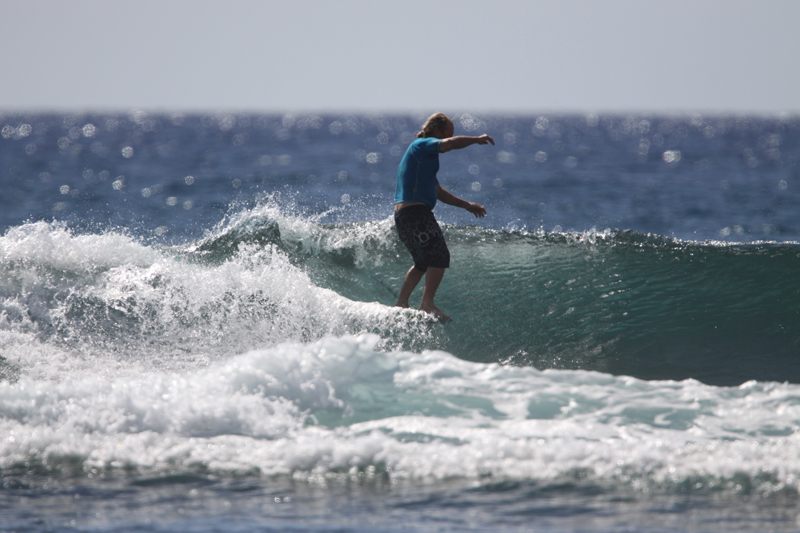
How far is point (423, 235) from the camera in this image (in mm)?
5602

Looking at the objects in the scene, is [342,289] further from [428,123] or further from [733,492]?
[733,492]

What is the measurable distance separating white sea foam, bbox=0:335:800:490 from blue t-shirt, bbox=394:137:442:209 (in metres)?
1.42

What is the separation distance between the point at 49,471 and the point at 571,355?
149 inches

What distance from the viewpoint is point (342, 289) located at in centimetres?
698

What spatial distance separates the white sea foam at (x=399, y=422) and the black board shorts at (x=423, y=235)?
1122 millimetres

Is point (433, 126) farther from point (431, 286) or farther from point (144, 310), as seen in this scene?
point (144, 310)

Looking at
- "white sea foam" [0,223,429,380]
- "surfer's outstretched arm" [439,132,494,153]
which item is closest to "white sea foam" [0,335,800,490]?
"white sea foam" [0,223,429,380]

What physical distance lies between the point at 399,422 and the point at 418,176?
2.18 meters

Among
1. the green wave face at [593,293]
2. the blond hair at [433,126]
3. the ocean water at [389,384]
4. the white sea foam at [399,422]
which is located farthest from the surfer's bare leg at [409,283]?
the white sea foam at [399,422]

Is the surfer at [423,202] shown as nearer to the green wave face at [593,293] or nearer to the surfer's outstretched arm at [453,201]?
the surfer's outstretched arm at [453,201]

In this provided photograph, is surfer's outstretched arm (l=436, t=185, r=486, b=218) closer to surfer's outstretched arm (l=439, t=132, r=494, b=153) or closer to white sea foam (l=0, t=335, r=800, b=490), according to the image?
surfer's outstretched arm (l=439, t=132, r=494, b=153)

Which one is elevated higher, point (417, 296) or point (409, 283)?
point (409, 283)

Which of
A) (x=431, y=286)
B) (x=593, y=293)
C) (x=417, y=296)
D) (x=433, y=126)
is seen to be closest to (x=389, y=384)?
(x=431, y=286)

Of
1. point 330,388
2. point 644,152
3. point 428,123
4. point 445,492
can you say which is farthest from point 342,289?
point 644,152
